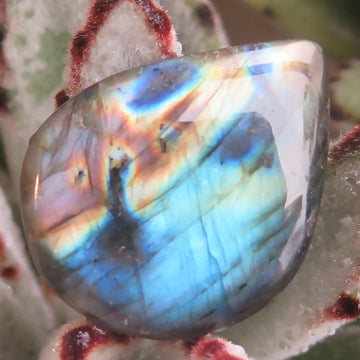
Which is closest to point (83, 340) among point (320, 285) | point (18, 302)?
point (18, 302)

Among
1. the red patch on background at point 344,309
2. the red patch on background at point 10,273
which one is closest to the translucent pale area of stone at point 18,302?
the red patch on background at point 10,273

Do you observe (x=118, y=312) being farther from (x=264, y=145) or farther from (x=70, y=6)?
(x=70, y=6)

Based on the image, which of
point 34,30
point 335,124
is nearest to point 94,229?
point 34,30

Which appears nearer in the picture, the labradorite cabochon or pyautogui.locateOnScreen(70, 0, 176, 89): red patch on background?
the labradorite cabochon

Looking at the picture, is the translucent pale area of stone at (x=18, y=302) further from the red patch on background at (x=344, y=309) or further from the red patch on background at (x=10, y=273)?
the red patch on background at (x=344, y=309)

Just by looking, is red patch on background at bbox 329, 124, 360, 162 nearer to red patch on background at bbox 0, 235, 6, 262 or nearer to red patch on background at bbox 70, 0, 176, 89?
red patch on background at bbox 70, 0, 176, 89

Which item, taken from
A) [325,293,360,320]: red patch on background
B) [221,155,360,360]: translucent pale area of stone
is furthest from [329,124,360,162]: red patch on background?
[325,293,360,320]: red patch on background

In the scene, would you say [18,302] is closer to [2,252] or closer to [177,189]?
[2,252]
